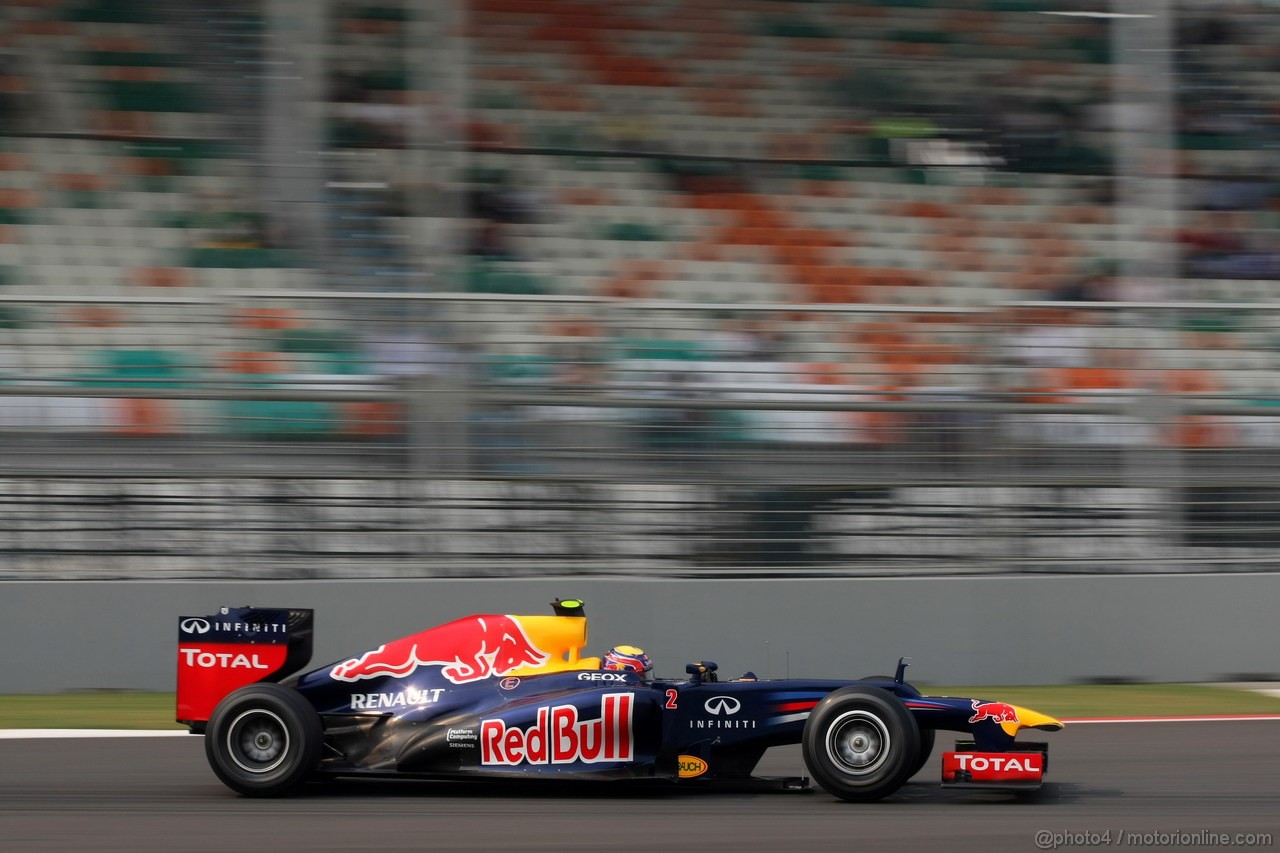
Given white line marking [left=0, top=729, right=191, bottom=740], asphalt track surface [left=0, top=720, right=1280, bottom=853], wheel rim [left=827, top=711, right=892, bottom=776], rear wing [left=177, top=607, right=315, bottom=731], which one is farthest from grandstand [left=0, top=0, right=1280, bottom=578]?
wheel rim [left=827, top=711, right=892, bottom=776]

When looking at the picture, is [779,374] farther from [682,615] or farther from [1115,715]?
[1115,715]

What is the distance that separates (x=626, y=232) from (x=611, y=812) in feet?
27.7

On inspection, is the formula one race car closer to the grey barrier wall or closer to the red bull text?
the red bull text

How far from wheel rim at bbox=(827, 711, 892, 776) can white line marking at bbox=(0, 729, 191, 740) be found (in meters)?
3.26

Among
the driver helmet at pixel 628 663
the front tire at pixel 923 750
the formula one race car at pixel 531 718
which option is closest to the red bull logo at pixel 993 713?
the formula one race car at pixel 531 718

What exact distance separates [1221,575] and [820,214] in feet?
18.6

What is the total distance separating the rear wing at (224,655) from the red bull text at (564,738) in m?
0.85

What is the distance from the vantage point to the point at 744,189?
1370 centimetres

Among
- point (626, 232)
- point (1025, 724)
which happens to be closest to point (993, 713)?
point (1025, 724)

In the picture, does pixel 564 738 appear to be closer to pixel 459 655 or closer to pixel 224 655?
pixel 459 655

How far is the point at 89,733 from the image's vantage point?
712cm

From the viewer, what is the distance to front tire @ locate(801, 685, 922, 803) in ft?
16.6

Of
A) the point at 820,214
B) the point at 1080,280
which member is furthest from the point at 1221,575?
the point at 820,214

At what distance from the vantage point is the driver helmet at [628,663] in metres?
5.47
